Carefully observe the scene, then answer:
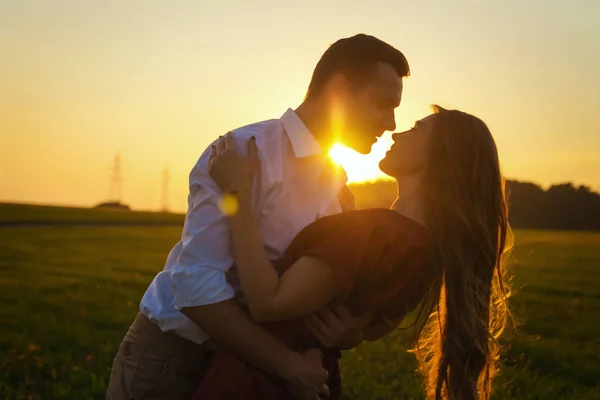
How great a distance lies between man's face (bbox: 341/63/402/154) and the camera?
131 inches

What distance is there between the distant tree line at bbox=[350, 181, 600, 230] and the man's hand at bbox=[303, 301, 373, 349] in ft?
108

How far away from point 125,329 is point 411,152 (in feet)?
25.6

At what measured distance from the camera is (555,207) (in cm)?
3622

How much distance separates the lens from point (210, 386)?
2.73 metres

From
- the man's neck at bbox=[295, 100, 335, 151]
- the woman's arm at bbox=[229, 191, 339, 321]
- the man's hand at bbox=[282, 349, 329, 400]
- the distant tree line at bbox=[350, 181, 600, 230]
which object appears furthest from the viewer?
the distant tree line at bbox=[350, 181, 600, 230]

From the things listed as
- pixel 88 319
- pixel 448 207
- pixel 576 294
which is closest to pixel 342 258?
pixel 448 207

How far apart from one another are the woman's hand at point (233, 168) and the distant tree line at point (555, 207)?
32.9 meters

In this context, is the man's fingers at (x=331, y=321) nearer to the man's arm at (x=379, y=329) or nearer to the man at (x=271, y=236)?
the man at (x=271, y=236)

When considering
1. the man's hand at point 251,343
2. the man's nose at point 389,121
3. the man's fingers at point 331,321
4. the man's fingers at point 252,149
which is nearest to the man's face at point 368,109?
the man's nose at point 389,121

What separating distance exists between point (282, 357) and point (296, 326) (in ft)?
0.46

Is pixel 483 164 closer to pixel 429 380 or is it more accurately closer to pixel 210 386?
pixel 429 380

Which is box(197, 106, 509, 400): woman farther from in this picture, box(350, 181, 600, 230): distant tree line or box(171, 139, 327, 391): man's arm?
box(350, 181, 600, 230): distant tree line

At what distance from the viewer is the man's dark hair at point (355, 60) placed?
3357 millimetres

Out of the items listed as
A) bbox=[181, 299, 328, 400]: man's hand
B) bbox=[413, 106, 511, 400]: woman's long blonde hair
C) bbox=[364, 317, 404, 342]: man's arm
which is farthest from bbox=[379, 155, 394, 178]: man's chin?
bbox=[181, 299, 328, 400]: man's hand
